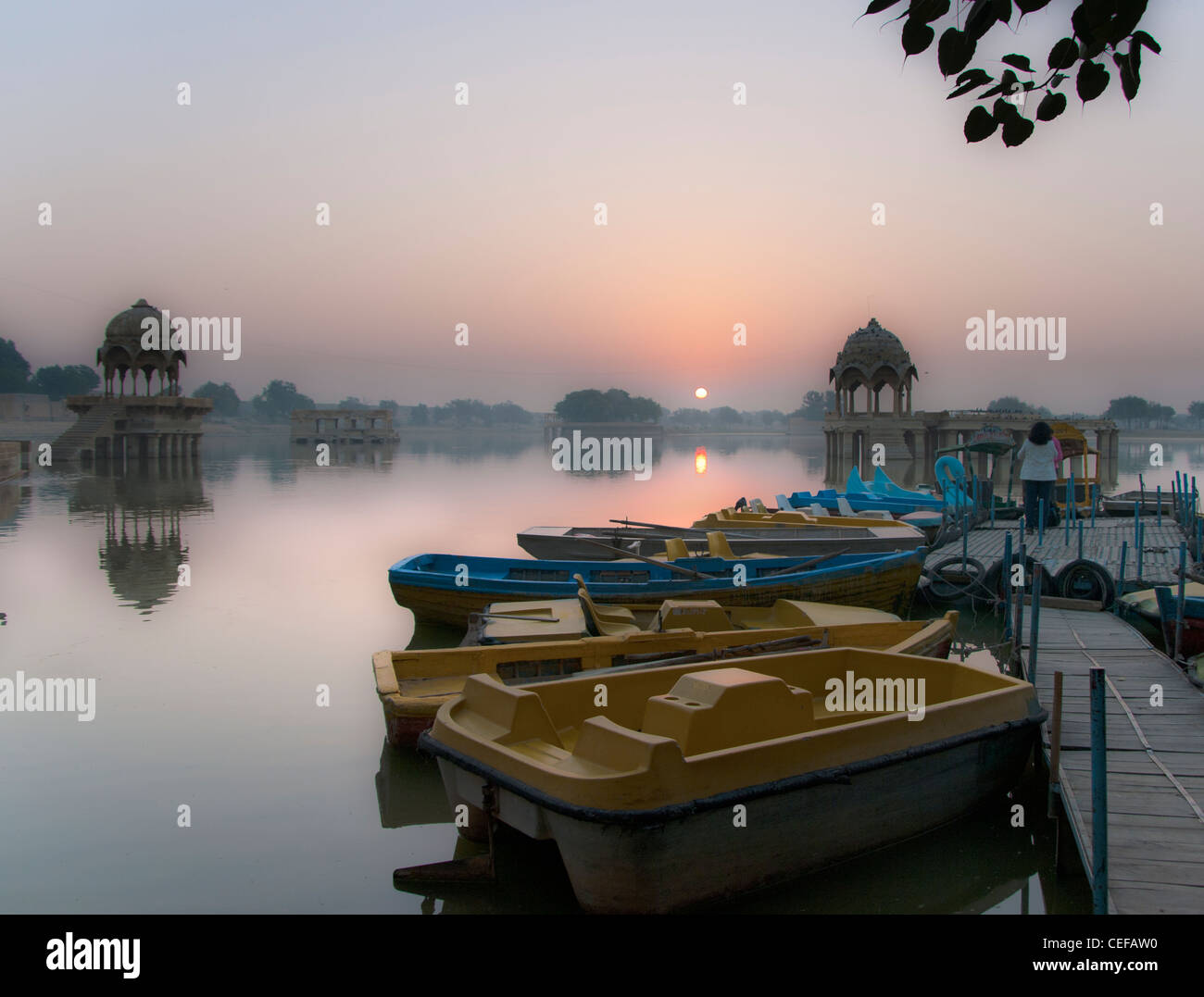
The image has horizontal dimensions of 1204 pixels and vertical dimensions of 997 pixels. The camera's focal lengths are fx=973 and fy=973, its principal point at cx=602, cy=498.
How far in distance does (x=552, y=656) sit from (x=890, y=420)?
161 feet

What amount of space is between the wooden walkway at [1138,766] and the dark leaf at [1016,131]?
378cm

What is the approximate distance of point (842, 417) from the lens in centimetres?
5509

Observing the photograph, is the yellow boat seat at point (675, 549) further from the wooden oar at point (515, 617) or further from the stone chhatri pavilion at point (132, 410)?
the stone chhatri pavilion at point (132, 410)

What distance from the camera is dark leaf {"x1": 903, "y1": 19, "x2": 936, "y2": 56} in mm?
3666

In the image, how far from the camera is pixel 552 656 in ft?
28.1

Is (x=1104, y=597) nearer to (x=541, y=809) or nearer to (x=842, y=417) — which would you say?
(x=541, y=809)

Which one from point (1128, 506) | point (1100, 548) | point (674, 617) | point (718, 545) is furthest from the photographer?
point (1128, 506)

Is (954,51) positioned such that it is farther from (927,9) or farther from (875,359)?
(875,359)

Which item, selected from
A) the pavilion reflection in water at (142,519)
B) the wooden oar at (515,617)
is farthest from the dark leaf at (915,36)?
the pavilion reflection in water at (142,519)

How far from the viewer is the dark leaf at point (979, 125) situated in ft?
12.7

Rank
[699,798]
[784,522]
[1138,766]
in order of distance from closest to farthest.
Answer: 1. [699,798]
2. [1138,766]
3. [784,522]

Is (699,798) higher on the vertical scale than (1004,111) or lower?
lower

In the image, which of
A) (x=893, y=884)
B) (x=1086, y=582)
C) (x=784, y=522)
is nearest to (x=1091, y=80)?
(x=893, y=884)
